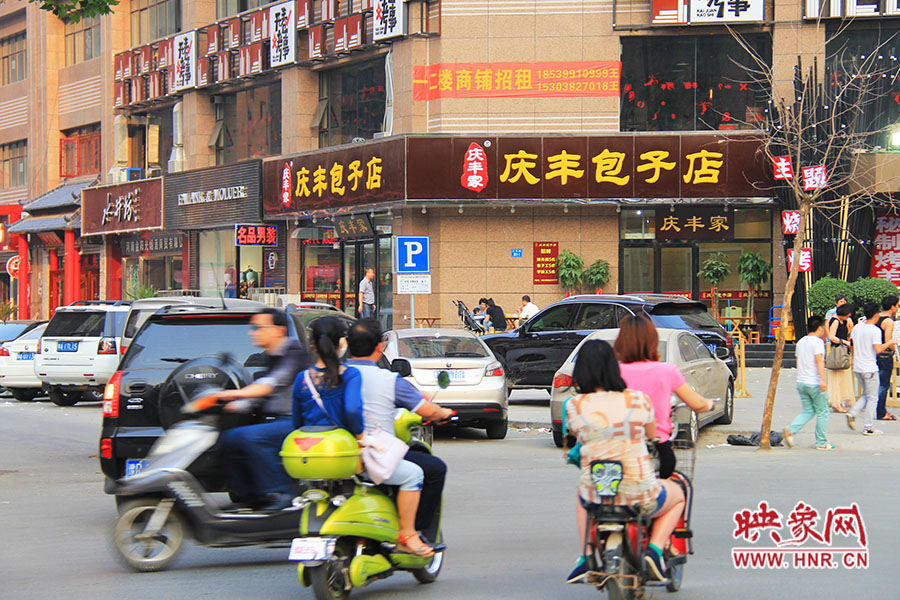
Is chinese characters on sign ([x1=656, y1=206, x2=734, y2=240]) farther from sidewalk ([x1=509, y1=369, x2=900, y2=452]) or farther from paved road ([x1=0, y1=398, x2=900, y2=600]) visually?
paved road ([x1=0, y1=398, x2=900, y2=600])

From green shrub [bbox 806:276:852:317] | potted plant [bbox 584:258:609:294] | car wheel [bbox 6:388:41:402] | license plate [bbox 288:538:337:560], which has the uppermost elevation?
potted plant [bbox 584:258:609:294]

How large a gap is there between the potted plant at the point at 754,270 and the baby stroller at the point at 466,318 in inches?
269

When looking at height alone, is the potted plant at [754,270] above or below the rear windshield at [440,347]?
above

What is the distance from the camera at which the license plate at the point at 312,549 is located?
20.2 ft

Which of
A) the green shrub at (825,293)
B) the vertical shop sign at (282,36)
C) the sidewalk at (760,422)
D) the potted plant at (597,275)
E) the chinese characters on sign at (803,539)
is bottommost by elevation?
the sidewalk at (760,422)

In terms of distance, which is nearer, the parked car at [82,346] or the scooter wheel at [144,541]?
the scooter wheel at [144,541]

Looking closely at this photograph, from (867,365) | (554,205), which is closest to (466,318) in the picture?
(554,205)

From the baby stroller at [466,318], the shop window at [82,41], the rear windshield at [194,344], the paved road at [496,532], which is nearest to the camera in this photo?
the paved road at [496,532]

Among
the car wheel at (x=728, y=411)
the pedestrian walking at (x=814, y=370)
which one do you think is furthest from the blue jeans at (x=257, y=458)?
the car wheel at (x=728, y=411)

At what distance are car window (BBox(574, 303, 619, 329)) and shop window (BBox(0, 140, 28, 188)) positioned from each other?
38176mm

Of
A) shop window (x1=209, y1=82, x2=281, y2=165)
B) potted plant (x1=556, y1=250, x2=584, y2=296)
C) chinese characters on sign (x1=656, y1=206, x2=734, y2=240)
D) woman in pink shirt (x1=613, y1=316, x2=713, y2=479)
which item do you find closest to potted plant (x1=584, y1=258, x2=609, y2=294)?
potted plant (x1=556, y1=250, x2=584, y2=296)

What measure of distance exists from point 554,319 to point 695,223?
35.3ft

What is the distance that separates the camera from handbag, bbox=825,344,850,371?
16.6 m

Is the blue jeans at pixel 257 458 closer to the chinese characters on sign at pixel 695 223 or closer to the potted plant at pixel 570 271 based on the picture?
the potted plant at pixel 570 271
